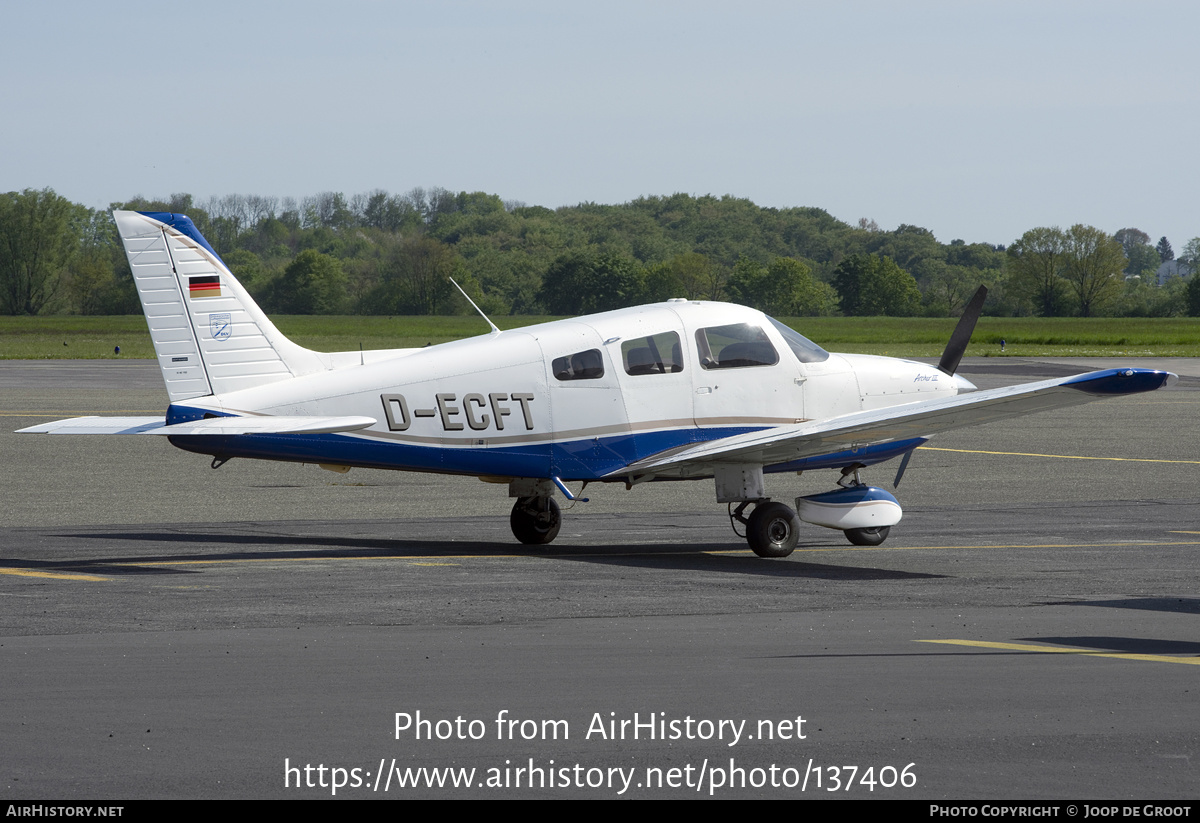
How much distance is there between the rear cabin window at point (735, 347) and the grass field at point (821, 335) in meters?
56.9

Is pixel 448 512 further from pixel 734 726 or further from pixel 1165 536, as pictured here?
pixel 734 726

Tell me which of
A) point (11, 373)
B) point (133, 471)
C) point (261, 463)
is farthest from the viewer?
point (11, 373)

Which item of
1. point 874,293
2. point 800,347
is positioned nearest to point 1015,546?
point 800,347

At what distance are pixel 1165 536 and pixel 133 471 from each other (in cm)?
1620

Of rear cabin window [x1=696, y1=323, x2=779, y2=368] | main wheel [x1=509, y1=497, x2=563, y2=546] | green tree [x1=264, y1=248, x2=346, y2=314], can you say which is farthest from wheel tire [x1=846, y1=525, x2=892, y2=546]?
green tree [x1=264, y1=248, x2=346, y2=314]

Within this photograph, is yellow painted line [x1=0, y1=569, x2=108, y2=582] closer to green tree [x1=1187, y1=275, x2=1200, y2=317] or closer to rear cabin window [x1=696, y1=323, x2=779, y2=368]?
rear cabin window [x1=696, y1=323, x2=779, y2=368]

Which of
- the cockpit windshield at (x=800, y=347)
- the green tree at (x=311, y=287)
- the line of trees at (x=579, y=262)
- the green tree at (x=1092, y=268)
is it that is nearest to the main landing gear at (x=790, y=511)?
the cockpit windshield at (x=800, y=347)

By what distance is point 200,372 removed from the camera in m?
13.7

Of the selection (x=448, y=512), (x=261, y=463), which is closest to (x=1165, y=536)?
(x=448, y=512)

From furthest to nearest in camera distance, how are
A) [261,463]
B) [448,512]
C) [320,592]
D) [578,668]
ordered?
[261,463] → [448,512] → [320,592] → [578,668]

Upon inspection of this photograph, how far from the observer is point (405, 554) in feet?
47.9

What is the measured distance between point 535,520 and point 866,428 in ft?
12.4

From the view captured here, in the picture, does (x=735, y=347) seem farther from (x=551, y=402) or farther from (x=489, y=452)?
(x=489, y=452)

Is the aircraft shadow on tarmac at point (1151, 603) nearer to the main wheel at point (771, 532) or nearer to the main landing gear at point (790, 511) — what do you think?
the main landing gear at point (790, 511)
